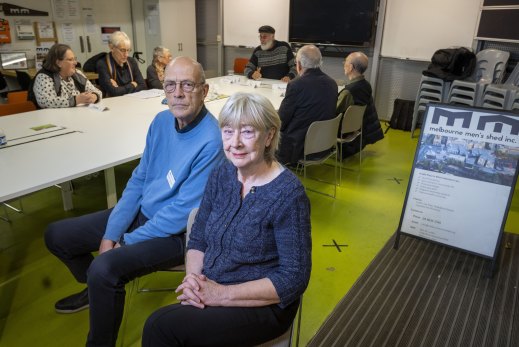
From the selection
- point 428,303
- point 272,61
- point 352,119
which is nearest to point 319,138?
point 352,119

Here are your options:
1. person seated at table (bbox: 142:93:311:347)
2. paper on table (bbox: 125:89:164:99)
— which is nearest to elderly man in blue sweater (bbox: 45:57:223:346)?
person seated at table (bbox: 142:93:311:347)

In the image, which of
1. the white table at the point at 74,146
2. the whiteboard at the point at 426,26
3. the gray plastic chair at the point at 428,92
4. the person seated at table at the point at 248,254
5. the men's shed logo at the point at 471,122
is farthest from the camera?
the gray plastic chair at the point at 428,92

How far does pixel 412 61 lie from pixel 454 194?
4.13 m

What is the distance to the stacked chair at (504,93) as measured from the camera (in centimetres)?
454

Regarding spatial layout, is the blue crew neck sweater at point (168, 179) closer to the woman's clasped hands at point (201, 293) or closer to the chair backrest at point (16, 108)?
the woman's clasped hands at point (201, 293)

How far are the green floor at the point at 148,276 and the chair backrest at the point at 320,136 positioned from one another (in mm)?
531

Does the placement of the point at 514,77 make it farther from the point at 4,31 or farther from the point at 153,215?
the point at 4,31

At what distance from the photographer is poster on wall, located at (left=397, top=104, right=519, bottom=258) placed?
222 centimetres

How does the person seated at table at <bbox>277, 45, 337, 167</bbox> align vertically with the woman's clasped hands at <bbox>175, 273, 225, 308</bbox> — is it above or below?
above

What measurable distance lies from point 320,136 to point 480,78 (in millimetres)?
3367

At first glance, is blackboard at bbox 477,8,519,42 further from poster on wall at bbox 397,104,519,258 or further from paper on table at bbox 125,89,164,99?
paper on table at bbox 125,89,164,99

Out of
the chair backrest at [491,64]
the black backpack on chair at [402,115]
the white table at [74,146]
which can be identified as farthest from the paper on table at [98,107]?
the chair backrest at [491,64]

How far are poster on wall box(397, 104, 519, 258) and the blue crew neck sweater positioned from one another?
1404 millimetres

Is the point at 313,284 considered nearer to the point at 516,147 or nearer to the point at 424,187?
the point at 424,187
